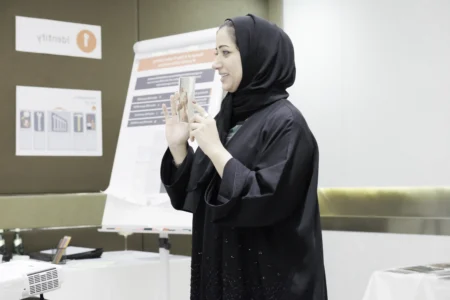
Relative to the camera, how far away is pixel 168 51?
10.7 feet

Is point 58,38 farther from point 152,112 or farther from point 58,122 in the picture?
point 152,112

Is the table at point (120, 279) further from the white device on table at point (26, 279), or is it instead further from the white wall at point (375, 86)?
the white wall at point (375, 86)

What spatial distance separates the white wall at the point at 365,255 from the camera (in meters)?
3.47

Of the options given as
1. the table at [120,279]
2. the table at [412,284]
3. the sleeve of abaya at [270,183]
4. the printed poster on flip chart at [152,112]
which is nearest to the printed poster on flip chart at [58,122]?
the printed poster on flip chart at [152,112]

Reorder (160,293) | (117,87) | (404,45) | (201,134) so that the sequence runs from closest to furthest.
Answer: (201,134) → (160,293) → (404,45) → (117,87)

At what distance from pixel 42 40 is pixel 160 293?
1.64 m

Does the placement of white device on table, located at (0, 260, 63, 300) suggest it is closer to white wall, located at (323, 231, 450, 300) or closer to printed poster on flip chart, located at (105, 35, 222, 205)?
printed poster on flip chart, located at (105, 35, 222, 205)

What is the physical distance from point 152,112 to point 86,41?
924 millimetres

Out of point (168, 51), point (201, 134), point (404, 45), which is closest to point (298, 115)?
point (201, 134)

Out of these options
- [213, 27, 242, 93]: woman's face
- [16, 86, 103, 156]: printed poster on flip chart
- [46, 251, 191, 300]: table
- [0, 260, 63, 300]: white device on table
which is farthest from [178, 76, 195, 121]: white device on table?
[16, 86, 103, 156]: printed poster on flip chart

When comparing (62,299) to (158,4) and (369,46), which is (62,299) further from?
(369,46)

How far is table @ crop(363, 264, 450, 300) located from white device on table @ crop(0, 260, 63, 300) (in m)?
1.22

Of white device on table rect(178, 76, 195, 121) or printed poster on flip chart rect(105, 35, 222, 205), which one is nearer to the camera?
white device on table rect(178, 76, 195, 121)

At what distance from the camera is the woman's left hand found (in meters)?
1.50
